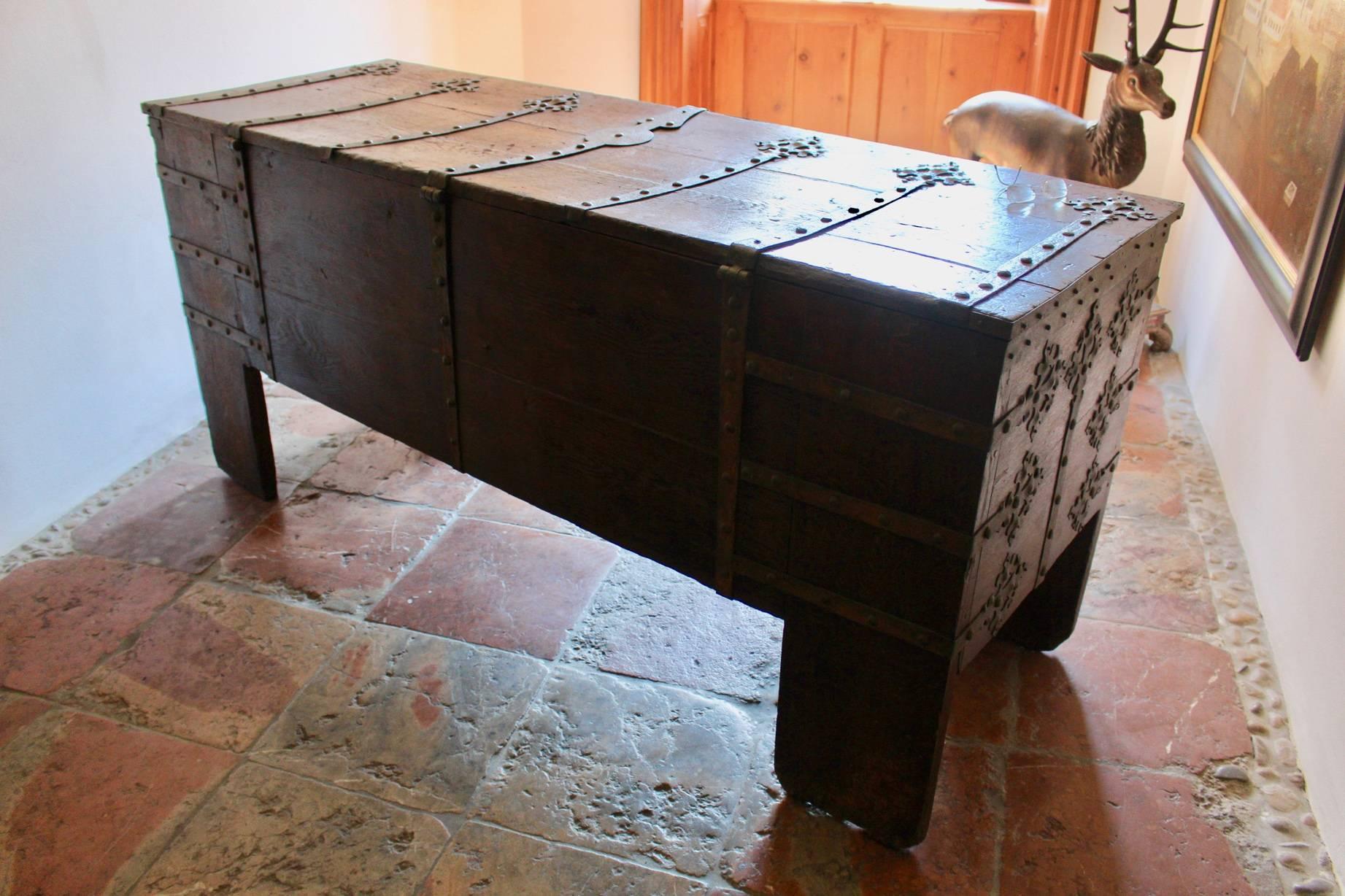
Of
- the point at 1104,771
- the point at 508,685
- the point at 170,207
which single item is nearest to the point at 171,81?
the point at 170,207

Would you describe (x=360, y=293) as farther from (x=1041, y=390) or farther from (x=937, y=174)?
(x=1041, y=390)

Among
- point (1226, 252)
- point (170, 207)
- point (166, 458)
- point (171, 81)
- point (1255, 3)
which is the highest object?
point (1255, 3)

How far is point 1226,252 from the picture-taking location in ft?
10.6

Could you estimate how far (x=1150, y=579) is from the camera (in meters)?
2.59

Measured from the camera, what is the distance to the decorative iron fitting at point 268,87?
2506mm

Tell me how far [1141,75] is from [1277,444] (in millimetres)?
1161

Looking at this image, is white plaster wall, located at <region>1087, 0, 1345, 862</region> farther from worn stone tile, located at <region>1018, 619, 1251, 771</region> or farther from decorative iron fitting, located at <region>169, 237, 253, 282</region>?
decorative iron fitting, located at <region>169, 237, 253, 282</region>

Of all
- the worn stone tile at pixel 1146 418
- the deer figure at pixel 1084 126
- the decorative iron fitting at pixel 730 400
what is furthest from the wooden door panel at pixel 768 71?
the decorative iron fitting at pixel 730 400

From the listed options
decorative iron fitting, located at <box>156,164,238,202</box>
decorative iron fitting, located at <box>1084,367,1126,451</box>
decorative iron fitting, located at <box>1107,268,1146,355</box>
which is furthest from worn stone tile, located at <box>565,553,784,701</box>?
decorative iron fitting, located at <box>156,164,238,202</box>

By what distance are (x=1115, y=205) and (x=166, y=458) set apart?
2572 millimetres

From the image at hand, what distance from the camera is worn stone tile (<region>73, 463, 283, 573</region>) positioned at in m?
2.66

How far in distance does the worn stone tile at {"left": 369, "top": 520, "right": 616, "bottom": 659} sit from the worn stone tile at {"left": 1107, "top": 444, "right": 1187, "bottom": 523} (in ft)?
4.54

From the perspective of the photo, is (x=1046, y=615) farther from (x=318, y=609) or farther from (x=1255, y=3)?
(x=1255, y=3)

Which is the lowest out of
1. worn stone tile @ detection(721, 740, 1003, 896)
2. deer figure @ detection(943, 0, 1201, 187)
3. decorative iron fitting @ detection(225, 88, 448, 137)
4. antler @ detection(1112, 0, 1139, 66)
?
worn stone tile @ detection(721, 740, 1003, 896)
